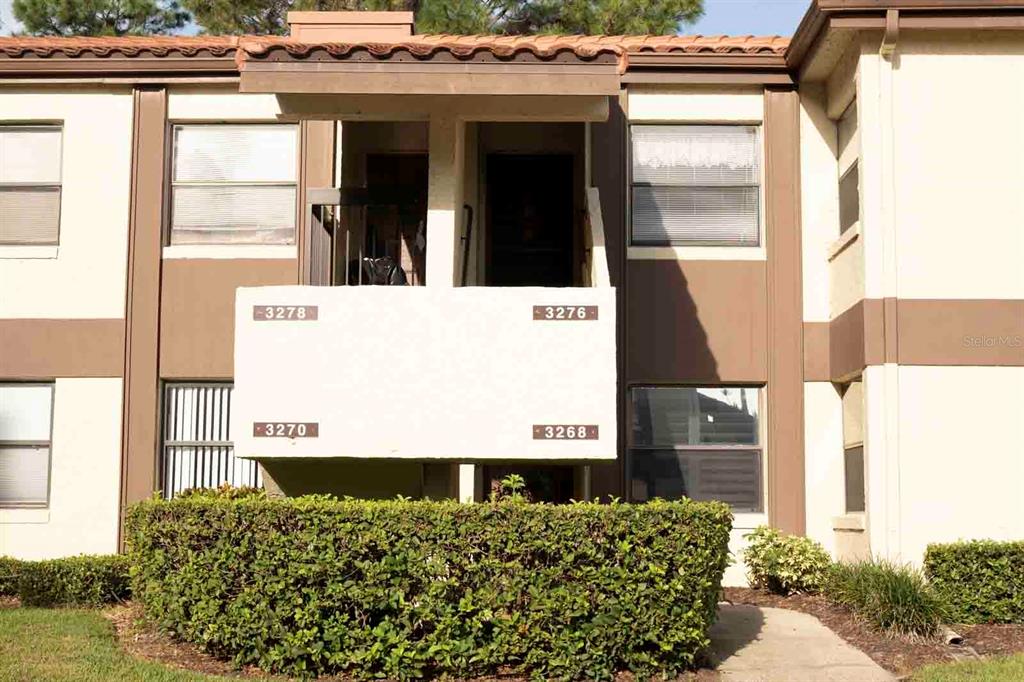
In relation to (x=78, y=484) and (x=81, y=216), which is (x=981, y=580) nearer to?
(x=78, y=484)

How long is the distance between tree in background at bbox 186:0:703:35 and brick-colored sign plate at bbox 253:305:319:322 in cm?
1200

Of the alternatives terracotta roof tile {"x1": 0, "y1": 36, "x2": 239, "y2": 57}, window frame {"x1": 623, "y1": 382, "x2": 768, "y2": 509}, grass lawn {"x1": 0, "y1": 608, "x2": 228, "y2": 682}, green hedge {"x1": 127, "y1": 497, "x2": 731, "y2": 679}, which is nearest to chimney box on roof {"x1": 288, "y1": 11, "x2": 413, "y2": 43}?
terracotta roof tile {"x1": 0, "y1": 36, "x2": 239, "y2": 57}

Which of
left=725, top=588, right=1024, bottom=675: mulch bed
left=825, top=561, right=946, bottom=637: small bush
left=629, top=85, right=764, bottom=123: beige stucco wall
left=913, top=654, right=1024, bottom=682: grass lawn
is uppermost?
left=629, top=85, right=764, bottom=123: beige stucco wall

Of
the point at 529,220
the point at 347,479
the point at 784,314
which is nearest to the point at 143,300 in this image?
the point at 347,479

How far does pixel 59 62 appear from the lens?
1457cm

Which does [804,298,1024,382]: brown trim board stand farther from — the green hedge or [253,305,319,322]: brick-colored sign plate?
[253,305,319,322]: brick-colored sign plate

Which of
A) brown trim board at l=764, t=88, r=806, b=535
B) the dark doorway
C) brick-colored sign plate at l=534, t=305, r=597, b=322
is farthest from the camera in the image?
the dark doorway

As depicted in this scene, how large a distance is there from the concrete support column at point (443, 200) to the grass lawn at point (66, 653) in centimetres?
410

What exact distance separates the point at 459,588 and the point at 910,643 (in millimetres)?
3892

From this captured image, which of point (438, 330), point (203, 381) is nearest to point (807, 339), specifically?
point (438, 330)

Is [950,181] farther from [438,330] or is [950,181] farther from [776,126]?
[438,330]

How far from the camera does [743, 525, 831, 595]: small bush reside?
43.2 ft

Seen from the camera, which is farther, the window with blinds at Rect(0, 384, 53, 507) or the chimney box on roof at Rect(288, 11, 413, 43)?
the window with blinds at Rect(0, 384, 53, 507)

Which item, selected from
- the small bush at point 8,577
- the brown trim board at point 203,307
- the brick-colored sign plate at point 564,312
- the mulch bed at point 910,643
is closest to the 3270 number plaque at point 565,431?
the brick-colored sign plate at point 564,312
